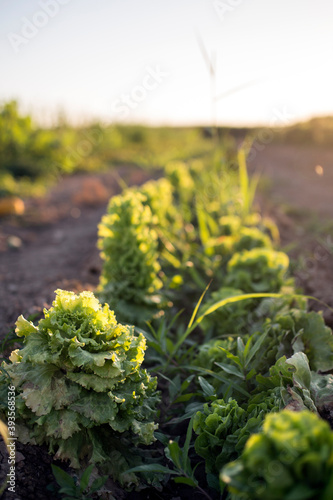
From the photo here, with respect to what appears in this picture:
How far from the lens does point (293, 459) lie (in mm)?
946

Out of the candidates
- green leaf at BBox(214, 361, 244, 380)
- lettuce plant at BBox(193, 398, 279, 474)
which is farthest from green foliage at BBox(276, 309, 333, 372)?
lettuce plant at BBox(193, 398, 279, 474)

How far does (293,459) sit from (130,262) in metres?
1.92

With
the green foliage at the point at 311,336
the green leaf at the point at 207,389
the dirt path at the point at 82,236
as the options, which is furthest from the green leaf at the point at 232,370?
the dirt path at the point at 82,236

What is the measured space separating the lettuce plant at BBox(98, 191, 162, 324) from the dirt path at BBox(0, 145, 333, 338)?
457 mm

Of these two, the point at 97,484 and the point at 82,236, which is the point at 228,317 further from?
the point at 82,236

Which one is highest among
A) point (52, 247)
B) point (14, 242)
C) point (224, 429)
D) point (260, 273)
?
point (224, 429)

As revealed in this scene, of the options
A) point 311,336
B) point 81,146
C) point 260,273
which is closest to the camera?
point 311,336

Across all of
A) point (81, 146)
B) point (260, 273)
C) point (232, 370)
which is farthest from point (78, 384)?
point (81, 146)

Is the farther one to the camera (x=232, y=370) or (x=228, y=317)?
(x=228, y=317)

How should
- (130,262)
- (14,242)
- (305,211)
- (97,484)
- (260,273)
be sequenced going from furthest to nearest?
(305,211) < (14,242) < (260,273) < (130,262) < (97,484)

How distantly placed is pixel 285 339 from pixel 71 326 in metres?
1.17

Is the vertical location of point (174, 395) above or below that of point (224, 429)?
below

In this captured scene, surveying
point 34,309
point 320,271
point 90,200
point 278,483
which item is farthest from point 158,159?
point 278,483

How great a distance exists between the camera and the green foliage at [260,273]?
2.84 meters
